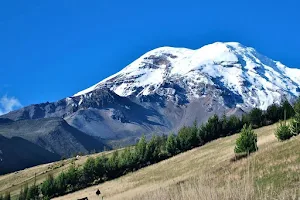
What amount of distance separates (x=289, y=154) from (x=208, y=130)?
86881mm

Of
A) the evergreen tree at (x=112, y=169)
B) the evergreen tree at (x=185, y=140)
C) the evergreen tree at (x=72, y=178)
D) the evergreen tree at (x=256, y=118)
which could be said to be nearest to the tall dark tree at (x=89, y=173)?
the evergreen tree at (x=72, y=178)

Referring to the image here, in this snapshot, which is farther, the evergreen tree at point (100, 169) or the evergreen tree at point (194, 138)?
the evergreen tree at point (194, 138)

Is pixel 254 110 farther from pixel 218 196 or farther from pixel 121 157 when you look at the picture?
pixel 218 196

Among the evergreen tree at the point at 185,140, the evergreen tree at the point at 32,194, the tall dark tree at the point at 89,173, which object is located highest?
the evergreen tree at the point at 185,140

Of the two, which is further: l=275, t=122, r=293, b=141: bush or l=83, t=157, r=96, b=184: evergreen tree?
l=83, t=157, r=96, b=184: evergreen tree

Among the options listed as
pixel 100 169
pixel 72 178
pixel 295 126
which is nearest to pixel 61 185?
pixel 72 178

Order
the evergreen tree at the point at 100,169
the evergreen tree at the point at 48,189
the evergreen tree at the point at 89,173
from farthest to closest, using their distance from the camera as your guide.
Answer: the evergreen tree at the point at 89,173, the evergreen tree at the point at 100,169, the evergreen tree at the point at 48,189

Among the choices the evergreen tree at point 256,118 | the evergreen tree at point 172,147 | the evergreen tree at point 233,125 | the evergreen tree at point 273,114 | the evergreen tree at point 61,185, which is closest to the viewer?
the evergreen tree at point 61,185

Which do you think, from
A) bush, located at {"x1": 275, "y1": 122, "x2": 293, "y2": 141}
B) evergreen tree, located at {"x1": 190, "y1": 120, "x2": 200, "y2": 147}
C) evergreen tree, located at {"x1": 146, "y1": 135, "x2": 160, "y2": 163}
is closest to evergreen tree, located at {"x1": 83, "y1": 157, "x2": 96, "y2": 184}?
evergreen tree, located at {"x1": 146, "y1": 135, "x2": 160, "y2": 163}

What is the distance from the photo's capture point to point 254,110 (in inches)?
5094

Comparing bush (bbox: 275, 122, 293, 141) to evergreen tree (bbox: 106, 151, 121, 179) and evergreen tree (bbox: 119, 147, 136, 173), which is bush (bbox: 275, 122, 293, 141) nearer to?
evergreen tree (bbox: 119, 147, 136, 173)

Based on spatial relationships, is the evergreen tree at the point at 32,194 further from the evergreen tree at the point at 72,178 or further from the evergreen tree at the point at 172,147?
the evergreen tree at the point at 172,147

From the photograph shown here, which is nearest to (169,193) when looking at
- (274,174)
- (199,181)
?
(199,181)

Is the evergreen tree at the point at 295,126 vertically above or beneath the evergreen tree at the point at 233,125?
beneath
